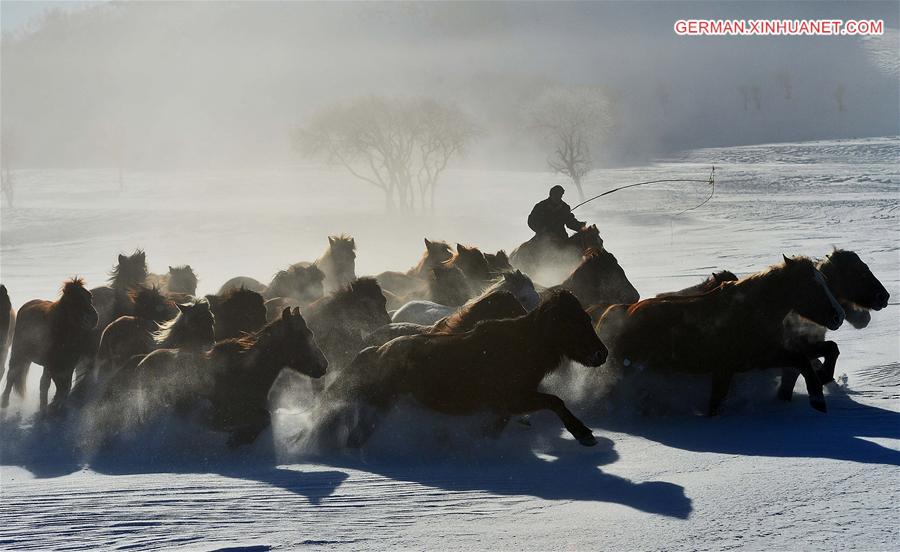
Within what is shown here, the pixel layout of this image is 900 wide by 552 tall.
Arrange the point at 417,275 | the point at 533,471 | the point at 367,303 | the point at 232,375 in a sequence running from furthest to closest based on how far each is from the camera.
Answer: the point at 417,275
the point at 367,303
the point at 232,375
the point at 533,471

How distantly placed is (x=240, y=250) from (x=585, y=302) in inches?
1281

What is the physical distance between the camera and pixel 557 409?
297 inches

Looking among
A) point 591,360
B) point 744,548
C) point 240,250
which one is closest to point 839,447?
point 591,360

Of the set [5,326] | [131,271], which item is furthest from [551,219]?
[5,326]

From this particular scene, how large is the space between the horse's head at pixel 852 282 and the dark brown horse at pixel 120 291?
6.71m

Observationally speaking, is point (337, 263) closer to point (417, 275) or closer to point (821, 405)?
point (417, 275)

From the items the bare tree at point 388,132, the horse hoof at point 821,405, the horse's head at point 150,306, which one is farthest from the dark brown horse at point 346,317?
the bare tree at point 388,132

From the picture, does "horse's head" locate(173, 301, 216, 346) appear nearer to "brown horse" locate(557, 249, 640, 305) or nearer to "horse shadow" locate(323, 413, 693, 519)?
"horse shadow" locate(323, 413, 693, 519)

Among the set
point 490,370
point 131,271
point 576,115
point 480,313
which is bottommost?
point 490,370

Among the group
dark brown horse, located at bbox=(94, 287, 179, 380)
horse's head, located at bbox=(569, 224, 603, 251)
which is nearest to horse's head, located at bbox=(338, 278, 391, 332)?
dark brown horse, located at bbox=(94, 287, 179, 380)

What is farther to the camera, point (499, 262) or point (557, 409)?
point (499, 262)

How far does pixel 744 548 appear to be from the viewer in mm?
5449

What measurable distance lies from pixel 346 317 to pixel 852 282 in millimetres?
4594

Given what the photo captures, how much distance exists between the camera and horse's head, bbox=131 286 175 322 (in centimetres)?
1064
